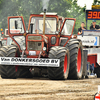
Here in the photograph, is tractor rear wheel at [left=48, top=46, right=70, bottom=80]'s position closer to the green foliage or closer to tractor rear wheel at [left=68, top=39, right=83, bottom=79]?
tractor rear wheel at [left=68, top=39, right=83, bottom=79]

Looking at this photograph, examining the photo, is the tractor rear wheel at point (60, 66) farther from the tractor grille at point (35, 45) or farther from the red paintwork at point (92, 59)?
the red paintwork at point (92, 59)

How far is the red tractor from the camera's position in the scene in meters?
11.8

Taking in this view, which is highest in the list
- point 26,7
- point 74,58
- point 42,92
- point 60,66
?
point 26,7

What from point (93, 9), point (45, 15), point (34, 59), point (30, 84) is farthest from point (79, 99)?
point (93, 9)

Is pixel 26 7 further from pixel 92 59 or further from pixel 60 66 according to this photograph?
pixel 60 66

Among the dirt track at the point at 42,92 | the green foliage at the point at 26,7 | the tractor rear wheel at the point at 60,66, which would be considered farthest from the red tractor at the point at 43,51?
the green foliage at the point at 26,7

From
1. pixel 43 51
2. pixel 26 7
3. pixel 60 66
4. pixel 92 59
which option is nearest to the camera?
pixel 60 66

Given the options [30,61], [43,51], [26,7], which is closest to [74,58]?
[43,51]

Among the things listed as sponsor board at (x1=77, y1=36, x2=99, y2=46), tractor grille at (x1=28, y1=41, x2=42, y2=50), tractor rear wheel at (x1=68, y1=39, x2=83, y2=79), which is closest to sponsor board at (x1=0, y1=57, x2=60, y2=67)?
tractor grille at (x1=28, y1=41, x2=42, y2=50)

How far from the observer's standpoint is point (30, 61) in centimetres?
1194

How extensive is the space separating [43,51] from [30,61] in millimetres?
881

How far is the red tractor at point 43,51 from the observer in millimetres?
11820

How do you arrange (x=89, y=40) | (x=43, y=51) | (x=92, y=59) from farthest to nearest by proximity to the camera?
(x=92, y=59) < (x=89, y=40) < (x=43, y=51)

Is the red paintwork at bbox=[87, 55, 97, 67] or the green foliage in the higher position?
the green foliage
